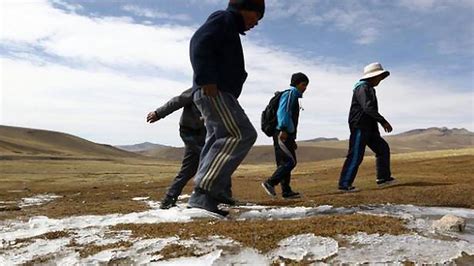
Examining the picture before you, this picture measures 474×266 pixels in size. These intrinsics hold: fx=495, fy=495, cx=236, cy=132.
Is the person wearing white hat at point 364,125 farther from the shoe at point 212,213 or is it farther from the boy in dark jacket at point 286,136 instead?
the shoe at point 212,213

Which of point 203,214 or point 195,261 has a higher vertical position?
point 203,214

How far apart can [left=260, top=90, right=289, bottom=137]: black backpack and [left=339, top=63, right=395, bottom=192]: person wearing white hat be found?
70.6 inches

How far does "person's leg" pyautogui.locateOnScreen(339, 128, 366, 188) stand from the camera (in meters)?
11.2

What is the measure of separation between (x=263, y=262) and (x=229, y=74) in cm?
310

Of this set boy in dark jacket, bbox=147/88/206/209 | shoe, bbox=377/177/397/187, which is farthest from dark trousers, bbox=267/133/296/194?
shoe, bbox=377/177/397/187

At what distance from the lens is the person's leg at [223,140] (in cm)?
674

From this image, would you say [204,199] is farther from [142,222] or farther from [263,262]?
[263,262]

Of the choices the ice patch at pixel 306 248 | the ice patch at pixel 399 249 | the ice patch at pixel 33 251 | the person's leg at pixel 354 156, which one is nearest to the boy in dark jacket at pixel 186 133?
the ice patch at pixel 33 251

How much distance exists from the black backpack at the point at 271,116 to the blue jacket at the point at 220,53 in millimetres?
4030

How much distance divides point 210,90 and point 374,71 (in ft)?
20.3

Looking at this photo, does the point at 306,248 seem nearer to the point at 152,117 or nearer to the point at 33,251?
the point at 33,251

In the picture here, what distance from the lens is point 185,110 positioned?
931 cm

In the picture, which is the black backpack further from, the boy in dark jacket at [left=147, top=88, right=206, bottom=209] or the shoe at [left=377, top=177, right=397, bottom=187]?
the shoe at [left=377, top=177, right=397, bottom=187]

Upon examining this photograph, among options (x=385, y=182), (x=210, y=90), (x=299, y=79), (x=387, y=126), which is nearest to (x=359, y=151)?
(x=387, y=126)
